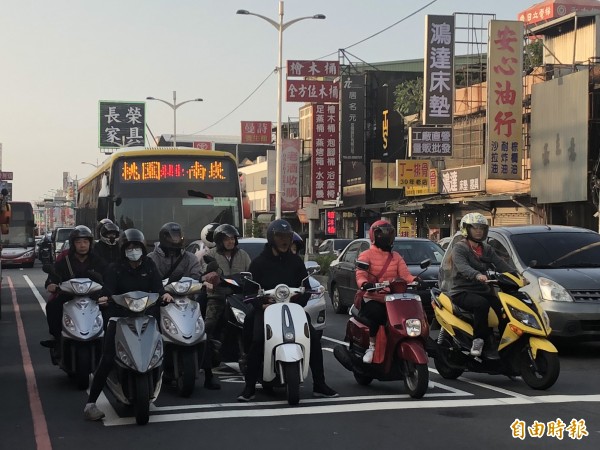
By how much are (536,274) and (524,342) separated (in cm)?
347

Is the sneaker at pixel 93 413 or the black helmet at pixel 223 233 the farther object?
the black helmet at pixel 223 233

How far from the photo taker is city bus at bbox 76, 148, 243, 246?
19.9 metres

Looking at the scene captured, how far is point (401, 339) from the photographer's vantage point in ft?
30.6

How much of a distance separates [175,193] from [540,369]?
11.6 m

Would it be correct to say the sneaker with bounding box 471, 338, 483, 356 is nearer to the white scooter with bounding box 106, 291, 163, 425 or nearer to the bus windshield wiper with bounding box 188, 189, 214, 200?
the white scooter with bounding box 106, 291, 163, 425

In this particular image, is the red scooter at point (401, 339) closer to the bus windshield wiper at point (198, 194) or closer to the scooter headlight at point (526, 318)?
the scooter headlight at point (526, 318)

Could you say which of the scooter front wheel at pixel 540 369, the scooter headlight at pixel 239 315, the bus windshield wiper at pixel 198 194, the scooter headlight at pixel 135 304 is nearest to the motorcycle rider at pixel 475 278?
the scooter front wheel at pixel 540 369

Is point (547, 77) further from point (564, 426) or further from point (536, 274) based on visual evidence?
point (564, 426)

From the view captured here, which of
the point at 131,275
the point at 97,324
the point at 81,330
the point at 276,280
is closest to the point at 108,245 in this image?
the point at 97,324

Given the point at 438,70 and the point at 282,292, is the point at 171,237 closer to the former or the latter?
the point at 282,292

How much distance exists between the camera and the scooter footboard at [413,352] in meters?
Result: 9.11

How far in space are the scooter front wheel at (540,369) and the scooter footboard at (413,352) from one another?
1.26 meters

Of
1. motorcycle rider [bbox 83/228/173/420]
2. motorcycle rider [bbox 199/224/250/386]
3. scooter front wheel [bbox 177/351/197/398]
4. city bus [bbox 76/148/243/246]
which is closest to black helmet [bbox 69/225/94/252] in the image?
motorcycle rider [bbox 199/224/250/386]

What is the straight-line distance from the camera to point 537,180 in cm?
3300
